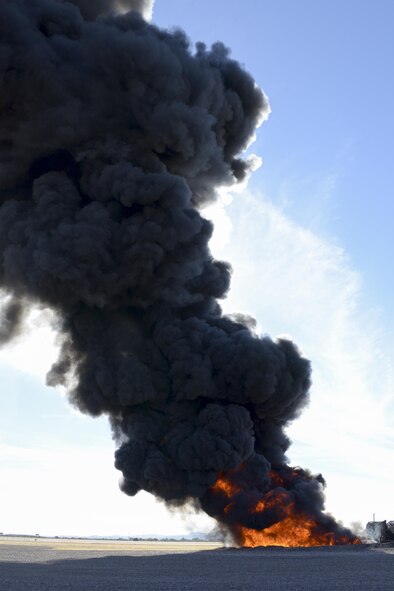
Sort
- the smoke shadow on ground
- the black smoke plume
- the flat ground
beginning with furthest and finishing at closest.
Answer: the black smoke plume < the smoke shadow on ground < the flat ground

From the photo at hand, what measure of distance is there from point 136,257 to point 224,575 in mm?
22972

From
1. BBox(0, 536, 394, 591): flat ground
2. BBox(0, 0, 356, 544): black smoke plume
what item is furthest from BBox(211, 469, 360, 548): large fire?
BBox(0, 536, 394, 591): flat ground

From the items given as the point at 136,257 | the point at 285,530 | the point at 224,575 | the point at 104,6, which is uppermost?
the point at 104,6

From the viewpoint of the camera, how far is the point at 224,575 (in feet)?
82.0

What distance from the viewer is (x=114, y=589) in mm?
19906

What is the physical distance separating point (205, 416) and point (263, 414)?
Answer: 5229 millimetres

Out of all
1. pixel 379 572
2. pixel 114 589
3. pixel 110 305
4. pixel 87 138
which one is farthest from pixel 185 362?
pixel 114 589

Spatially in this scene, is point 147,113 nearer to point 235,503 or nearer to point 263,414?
point 263,414

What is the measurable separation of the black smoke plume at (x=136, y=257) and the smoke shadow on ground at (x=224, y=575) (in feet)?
30.7

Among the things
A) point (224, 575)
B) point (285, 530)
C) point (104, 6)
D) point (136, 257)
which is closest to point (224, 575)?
point (224, 575)

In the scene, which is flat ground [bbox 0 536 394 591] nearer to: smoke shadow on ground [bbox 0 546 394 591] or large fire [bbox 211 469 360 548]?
smoke shadow on ground [bbox 0 546 394 591]

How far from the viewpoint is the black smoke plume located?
43.1m

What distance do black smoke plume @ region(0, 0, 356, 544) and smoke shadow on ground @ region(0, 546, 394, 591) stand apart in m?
9.36

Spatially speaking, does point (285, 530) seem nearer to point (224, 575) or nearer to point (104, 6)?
point (224, 575)
